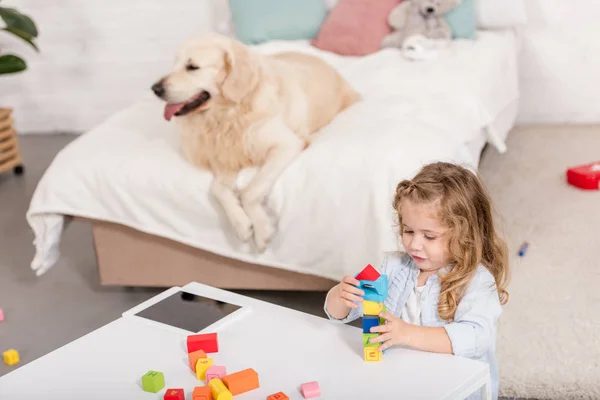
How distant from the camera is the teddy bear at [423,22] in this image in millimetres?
3670

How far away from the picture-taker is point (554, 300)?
96.1 inches

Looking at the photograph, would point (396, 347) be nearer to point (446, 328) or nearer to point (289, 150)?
point (446, 328)

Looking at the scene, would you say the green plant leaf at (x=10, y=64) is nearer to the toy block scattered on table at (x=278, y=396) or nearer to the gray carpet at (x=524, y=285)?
the gray carpet at (x=524, y=285)

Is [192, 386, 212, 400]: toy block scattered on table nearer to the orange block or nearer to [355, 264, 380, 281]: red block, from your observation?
the orange block

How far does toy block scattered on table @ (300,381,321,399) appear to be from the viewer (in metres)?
1.30

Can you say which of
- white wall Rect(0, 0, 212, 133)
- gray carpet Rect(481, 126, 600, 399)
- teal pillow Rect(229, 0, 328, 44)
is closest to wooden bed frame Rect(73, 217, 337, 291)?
gray carpet Rect(481, 126, 600, 399)

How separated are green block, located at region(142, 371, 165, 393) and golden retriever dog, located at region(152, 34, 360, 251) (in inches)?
42.2

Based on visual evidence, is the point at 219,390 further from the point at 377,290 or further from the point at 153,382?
the point at 377,290

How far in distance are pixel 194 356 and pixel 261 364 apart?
4.6 inches

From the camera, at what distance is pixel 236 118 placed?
2.49 metres

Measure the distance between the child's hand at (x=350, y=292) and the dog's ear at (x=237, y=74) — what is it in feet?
3.62

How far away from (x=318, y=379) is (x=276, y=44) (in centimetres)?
264

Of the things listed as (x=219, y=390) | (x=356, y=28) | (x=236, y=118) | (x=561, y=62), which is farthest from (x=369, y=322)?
(x=561, y=62)

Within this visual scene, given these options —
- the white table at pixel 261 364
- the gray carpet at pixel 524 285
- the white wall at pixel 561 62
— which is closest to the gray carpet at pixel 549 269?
the gray carpet at pixel 524 285
